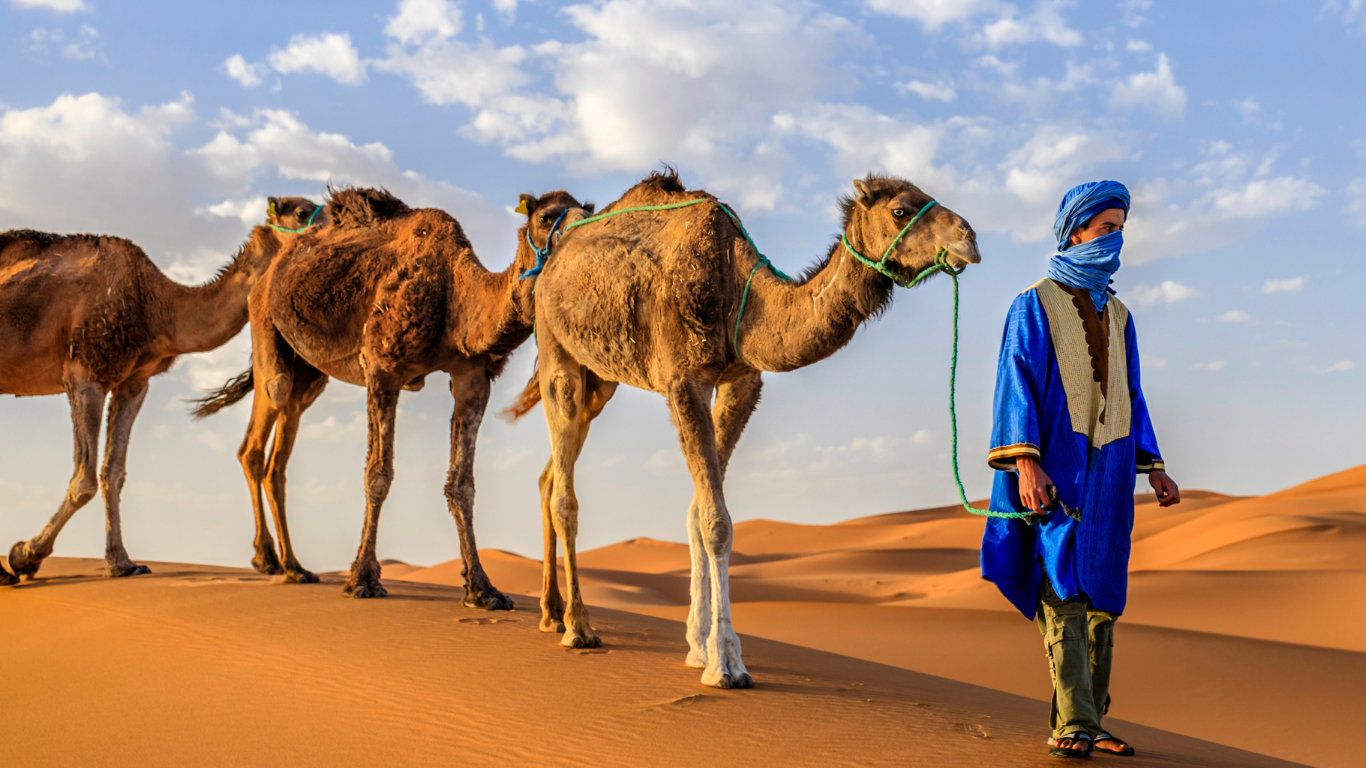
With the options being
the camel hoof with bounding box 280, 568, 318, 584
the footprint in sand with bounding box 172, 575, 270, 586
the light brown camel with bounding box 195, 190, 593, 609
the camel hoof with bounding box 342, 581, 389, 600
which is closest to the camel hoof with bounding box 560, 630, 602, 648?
the light brown camel with bounding box 195, 190, 593, 609

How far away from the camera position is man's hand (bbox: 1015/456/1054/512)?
4504 mm

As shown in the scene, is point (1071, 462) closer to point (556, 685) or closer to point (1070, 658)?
point (1070, 658)

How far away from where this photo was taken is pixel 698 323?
6.33 m

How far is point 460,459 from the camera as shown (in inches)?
359

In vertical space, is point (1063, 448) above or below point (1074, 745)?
above

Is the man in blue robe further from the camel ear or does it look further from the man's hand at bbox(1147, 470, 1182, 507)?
the camel ear

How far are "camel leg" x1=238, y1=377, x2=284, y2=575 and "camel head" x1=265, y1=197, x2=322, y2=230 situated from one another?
1840mm

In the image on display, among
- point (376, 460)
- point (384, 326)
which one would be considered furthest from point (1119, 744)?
point (384, 326)

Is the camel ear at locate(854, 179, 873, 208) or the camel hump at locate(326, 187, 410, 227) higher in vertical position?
the camel hump at locate(326, 187, 410, 227)

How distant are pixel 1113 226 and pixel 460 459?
6050 mm

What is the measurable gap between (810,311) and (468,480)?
440 centimetres

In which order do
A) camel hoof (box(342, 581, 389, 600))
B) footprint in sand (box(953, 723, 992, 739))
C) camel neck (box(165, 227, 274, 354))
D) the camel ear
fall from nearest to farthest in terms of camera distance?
footprint in sand (box(953, 723, 992, 739)) < the camel ear < camel hoof (box(342, 581, 389, 600)) < camel neck (box(165, 227, 274, 354))

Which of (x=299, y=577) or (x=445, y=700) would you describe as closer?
(x=445, y=700)

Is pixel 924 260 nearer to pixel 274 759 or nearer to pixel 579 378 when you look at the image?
pixel 579 378
